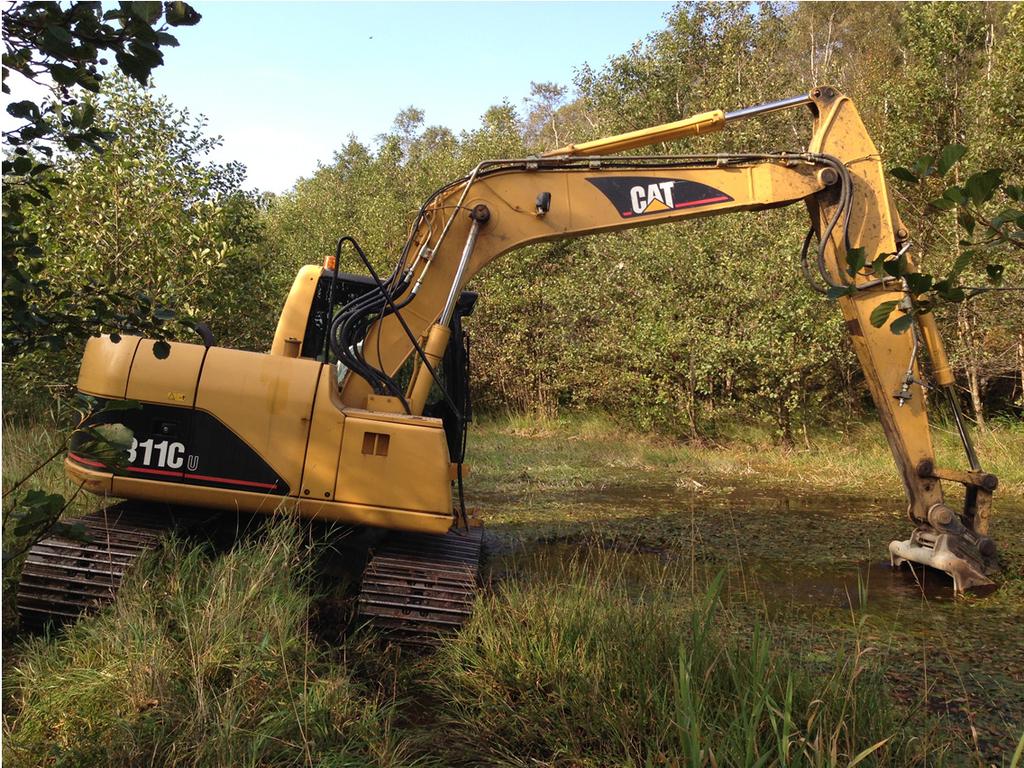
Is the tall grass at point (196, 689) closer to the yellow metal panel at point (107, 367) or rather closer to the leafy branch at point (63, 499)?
the leafy branch at point (63, 499)

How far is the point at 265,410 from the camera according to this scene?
15.2 ft

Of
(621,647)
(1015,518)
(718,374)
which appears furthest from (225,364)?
(718,374)

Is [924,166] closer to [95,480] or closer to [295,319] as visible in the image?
[95,480]

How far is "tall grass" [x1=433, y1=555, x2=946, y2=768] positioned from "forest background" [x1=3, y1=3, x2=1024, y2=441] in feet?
11.9

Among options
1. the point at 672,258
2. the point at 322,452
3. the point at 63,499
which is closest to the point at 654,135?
the point at 322,452

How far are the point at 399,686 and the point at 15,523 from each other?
7.82 ft

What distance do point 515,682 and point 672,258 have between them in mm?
11750

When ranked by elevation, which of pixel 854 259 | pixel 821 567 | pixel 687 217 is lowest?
pixel 821 567

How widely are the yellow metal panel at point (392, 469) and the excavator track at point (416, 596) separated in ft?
1.08

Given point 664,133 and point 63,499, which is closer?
point 63,499

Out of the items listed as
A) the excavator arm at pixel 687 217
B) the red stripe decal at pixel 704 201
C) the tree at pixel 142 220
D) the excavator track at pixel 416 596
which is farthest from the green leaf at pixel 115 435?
the tree at pixel 142 220

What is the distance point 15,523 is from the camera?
1906 mm

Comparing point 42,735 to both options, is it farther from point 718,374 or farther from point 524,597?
point 718,374

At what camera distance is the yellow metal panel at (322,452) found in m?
4.63
